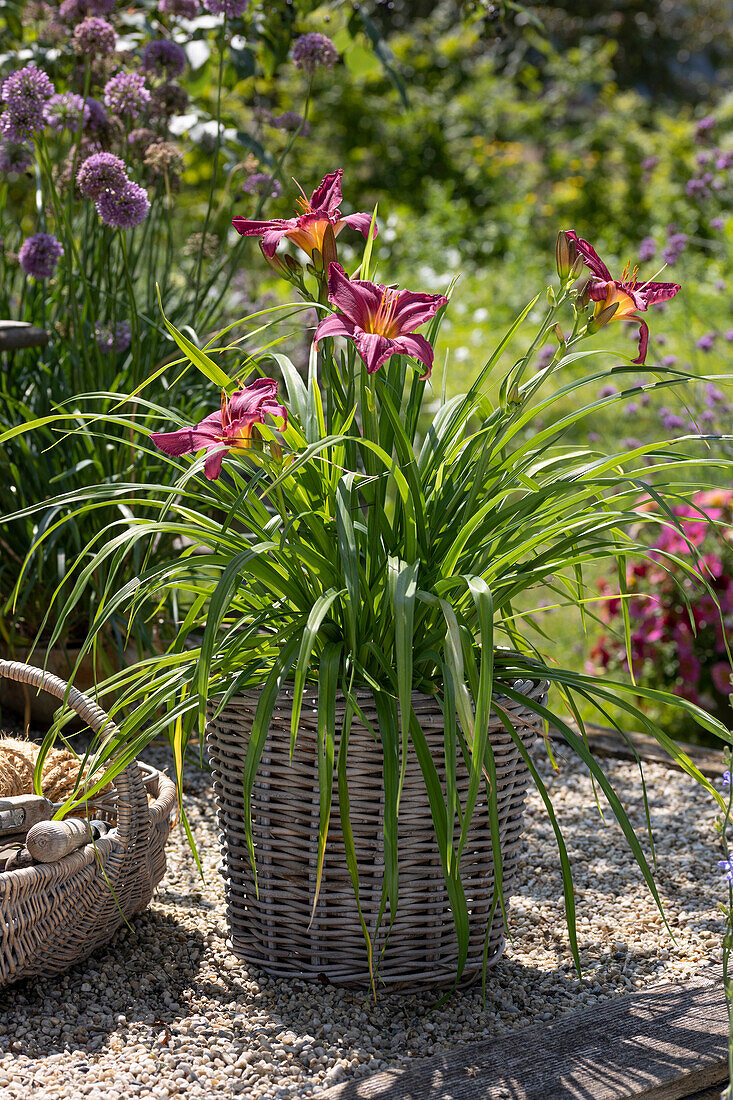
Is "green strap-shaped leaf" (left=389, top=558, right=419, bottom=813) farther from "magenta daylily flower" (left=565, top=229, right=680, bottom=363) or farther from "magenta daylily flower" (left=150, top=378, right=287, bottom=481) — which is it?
"magenta daylily flower" (left=565, top=229, right=680, bottom=363)

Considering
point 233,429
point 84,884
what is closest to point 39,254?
point 233,429

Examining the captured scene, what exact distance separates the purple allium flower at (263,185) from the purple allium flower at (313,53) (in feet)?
0.83

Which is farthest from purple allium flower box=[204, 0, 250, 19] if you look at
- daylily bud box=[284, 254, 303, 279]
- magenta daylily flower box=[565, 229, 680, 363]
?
magenta daylily flower box=[565, 229, 680, 363]

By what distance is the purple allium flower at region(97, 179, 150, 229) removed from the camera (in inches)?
77.7

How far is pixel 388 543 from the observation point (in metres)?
1.51

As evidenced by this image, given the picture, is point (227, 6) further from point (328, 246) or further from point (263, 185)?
point (328, 246)

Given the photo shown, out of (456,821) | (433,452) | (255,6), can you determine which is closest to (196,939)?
(456,821)

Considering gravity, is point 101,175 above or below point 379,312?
above

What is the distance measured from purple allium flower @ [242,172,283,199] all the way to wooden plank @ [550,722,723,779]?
1479mm

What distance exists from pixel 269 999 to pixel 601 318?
41.5 inches

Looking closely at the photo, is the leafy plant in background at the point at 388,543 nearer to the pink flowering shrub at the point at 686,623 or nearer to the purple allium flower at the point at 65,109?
the purple allium flower at the point at 65,109

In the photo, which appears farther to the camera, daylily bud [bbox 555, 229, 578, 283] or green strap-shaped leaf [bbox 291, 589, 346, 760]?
daylily bud [bbox 555, 229, 578, 283]

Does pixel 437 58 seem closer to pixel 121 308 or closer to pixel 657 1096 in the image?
pixel 121 308

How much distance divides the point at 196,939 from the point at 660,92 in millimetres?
12226
